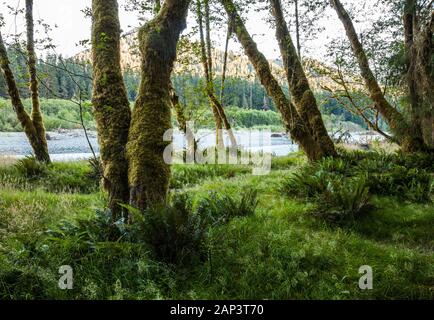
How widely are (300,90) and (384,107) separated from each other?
11.9 feet

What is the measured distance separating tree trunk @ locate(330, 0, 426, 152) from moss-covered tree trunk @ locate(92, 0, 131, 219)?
937 centimetres

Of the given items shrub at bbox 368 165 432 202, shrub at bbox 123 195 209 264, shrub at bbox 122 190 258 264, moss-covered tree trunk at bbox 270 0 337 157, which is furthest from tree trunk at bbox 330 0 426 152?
shrub at bbox 123 195 209 264

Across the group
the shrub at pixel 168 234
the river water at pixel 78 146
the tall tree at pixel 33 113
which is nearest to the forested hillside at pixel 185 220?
the shrub at pixel 168 234

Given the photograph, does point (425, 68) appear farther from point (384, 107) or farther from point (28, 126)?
point (28, 126)

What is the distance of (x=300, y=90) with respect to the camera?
10.4 metres

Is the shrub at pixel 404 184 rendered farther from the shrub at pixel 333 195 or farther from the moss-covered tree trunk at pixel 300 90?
the moss-covered tree trunk at pixel 300 90

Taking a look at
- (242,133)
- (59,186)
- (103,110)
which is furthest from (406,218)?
(242,133)

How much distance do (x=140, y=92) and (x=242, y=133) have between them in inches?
1961

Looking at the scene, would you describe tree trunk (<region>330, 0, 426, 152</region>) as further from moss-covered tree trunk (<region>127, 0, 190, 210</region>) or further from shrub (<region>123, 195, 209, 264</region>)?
shrub (<region>123, 195, 209, 264</region>)

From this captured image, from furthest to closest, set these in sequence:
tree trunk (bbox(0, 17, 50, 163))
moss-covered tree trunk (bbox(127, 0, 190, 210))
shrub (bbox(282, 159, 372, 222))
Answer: tree trunk (bbox(0, 17, 50, 163)), shrub (bbox(282, 159, 372, 222)), moss-covered tree trunk (bbox(127, 0, 190, 210))

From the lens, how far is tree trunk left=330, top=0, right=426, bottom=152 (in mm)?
10625

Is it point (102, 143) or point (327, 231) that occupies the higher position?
point (102, 143)

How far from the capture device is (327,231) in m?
5.10
